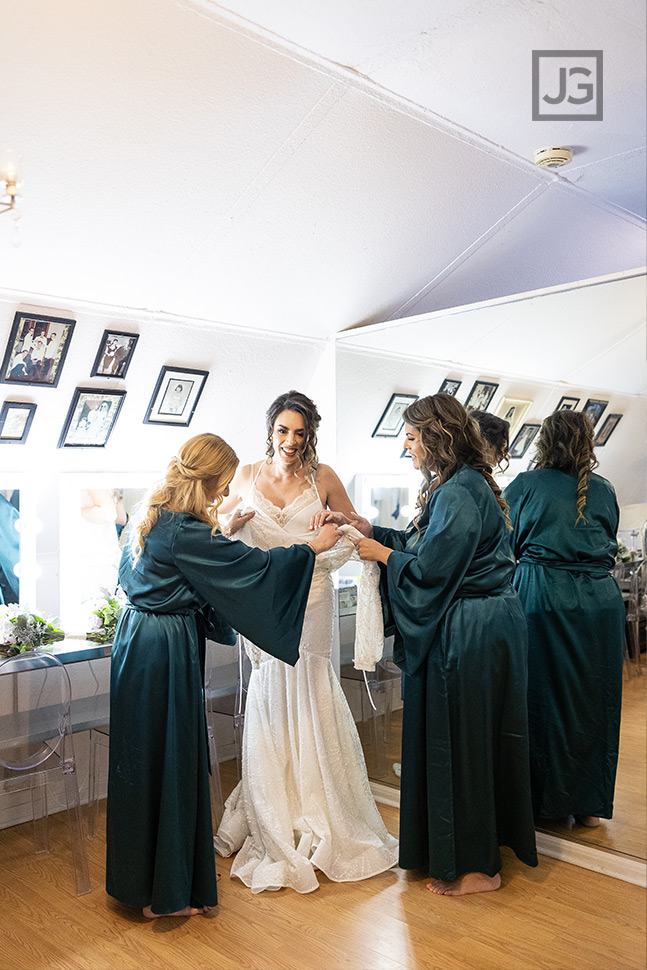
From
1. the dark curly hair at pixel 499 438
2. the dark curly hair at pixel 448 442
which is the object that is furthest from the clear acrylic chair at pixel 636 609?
the dark curly hair at pixel 499 438

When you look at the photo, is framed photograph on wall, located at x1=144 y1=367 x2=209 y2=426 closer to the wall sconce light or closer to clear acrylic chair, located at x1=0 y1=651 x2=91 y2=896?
clear acrylic chair, located at x1=0 y1=651 x2=91 y2=896

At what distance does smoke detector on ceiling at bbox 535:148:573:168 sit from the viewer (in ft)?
11.8

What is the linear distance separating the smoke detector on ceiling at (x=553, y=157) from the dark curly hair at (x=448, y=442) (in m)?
1.18

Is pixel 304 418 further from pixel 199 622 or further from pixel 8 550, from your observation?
pixel 8 550

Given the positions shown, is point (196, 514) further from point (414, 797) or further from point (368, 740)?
point (368, 740)

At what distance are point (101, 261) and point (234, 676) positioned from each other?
2397 mm

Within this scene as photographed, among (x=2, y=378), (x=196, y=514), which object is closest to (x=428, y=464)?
(x=196, y=514)

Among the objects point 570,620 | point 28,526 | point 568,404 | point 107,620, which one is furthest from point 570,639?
point 28,526

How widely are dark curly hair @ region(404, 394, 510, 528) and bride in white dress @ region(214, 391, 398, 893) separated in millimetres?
525

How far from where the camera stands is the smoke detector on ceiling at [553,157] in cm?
361

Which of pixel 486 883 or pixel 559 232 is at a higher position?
pixel 559 232

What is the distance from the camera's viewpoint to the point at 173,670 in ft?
9.66

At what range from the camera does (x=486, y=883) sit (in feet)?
10.4

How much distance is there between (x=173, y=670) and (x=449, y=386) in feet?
5.38
